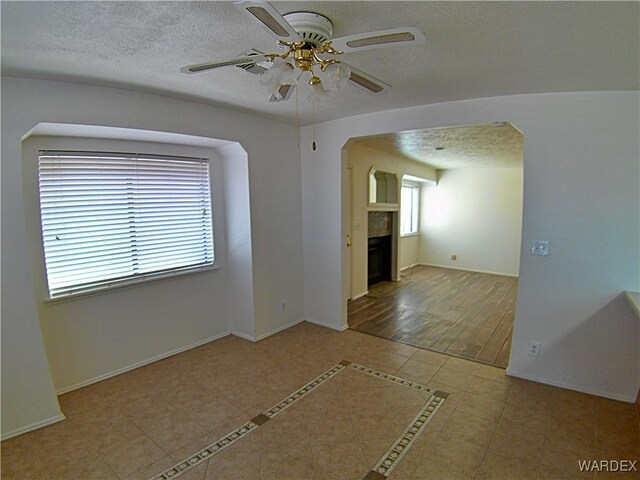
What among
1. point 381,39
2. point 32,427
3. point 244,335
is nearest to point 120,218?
point 32,427

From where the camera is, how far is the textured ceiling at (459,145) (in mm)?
3925

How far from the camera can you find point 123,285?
300cm

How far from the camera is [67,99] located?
235 centimetres

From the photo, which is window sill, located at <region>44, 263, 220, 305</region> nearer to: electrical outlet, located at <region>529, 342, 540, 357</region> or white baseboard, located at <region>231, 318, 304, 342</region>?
white baseboard, located at <region>231, 318, 304, 342</region>

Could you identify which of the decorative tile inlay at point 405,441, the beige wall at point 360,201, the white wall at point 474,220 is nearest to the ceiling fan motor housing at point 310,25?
the decorative tile inlay at point 405,441

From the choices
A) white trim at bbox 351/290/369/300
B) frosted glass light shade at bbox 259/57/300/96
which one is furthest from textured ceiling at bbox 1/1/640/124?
white trim at bbox 351/290/369/300

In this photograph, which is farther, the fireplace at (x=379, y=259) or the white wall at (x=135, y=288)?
the fireplace at (x=379, y=259)

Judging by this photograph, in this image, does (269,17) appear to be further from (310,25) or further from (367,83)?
(367,83)

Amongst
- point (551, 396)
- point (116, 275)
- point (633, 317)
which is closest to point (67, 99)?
point (116, 275)

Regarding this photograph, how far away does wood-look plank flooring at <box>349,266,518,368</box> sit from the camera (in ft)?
11.6

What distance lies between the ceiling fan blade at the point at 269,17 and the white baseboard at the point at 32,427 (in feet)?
9.37

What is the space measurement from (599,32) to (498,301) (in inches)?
167

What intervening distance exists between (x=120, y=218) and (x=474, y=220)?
691 cm

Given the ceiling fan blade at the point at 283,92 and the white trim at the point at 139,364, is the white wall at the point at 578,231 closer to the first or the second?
the ceiling fan blade at the point at 283,92
